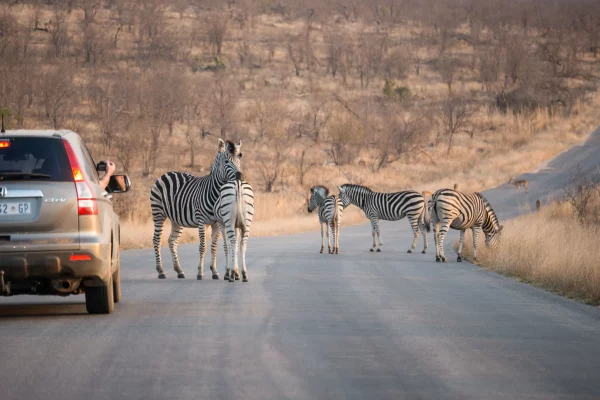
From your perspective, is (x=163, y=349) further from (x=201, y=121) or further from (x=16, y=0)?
(x=16, y=0)

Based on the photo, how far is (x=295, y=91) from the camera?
88812mm

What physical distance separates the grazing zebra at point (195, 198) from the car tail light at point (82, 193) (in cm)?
584

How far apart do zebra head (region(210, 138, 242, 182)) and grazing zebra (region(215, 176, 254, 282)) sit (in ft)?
1.03

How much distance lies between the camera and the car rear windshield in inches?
444

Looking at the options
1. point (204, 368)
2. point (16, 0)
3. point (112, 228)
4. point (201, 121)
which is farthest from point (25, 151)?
point (16, 0)

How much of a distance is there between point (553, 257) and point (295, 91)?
235ft

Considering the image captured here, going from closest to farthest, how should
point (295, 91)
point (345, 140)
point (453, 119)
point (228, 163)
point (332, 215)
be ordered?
1. point (228, 163)
2. point (332, 215)
3. point (345, 140)
4. point (453, 119)
5. point (295, 91)

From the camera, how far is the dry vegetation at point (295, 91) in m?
62.3

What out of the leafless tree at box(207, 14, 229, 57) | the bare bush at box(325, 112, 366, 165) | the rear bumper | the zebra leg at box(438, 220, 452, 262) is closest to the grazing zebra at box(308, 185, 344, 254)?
the zebra leg at box(438, 220, 452, 262)

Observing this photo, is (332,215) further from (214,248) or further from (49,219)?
(49,219)

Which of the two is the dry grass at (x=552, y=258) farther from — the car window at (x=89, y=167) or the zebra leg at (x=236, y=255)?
the car window at (x=89, y=167)

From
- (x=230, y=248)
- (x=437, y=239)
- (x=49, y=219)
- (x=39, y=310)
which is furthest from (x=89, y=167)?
(x=437, y=239)

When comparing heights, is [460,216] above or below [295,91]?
below

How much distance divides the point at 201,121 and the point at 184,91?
250 cm
